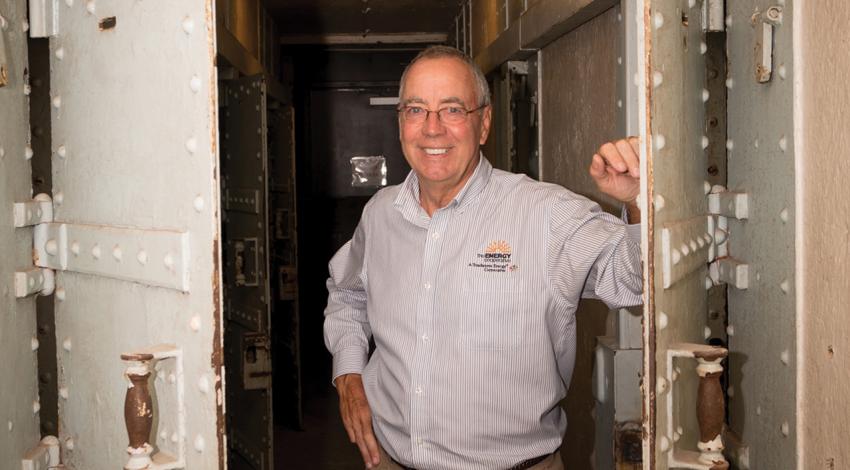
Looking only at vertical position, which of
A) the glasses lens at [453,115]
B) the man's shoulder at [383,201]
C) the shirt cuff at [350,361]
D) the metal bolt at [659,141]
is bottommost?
the shirt cuff at [350,361]

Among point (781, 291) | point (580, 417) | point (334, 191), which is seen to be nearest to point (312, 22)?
point (334, 191)

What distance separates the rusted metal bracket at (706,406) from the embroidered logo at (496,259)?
0.53 m

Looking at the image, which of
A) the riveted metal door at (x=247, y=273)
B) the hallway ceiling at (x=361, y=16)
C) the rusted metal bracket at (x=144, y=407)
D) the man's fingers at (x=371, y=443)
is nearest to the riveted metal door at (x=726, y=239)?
the man's fingers at (x=371, y=443)

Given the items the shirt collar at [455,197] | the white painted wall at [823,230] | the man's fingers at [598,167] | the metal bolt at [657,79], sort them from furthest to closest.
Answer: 1. the shirt collar at [455,197]
2. the man's fingers at [598,167]
3. the white painted wall at [823,230]
4. the metal bolt at [657,79]

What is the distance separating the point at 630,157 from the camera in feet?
6.04

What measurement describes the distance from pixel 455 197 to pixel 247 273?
2.64 meters

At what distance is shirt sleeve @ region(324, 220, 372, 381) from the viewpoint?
255 cm

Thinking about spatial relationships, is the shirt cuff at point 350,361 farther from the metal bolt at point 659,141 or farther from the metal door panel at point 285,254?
the metal door panel at point 285,254

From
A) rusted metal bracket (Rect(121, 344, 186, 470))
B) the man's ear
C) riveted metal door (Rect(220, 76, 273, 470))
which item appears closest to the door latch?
rusted metal bracket (Rect(121, 344, 186, 470))

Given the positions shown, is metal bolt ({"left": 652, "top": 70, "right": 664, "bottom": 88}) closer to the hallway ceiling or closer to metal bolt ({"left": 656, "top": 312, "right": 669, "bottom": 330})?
metal bolt ({"left": 656, "top": 312, "right": 669, "bottom": 330})

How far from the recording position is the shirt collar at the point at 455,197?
2.25 meters

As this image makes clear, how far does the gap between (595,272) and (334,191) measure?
616cm

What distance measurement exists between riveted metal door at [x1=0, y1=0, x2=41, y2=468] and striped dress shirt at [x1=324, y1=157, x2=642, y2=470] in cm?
93

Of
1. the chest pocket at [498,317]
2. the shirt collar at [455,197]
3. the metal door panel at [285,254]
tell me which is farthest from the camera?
the metal door panel at [285,254]
